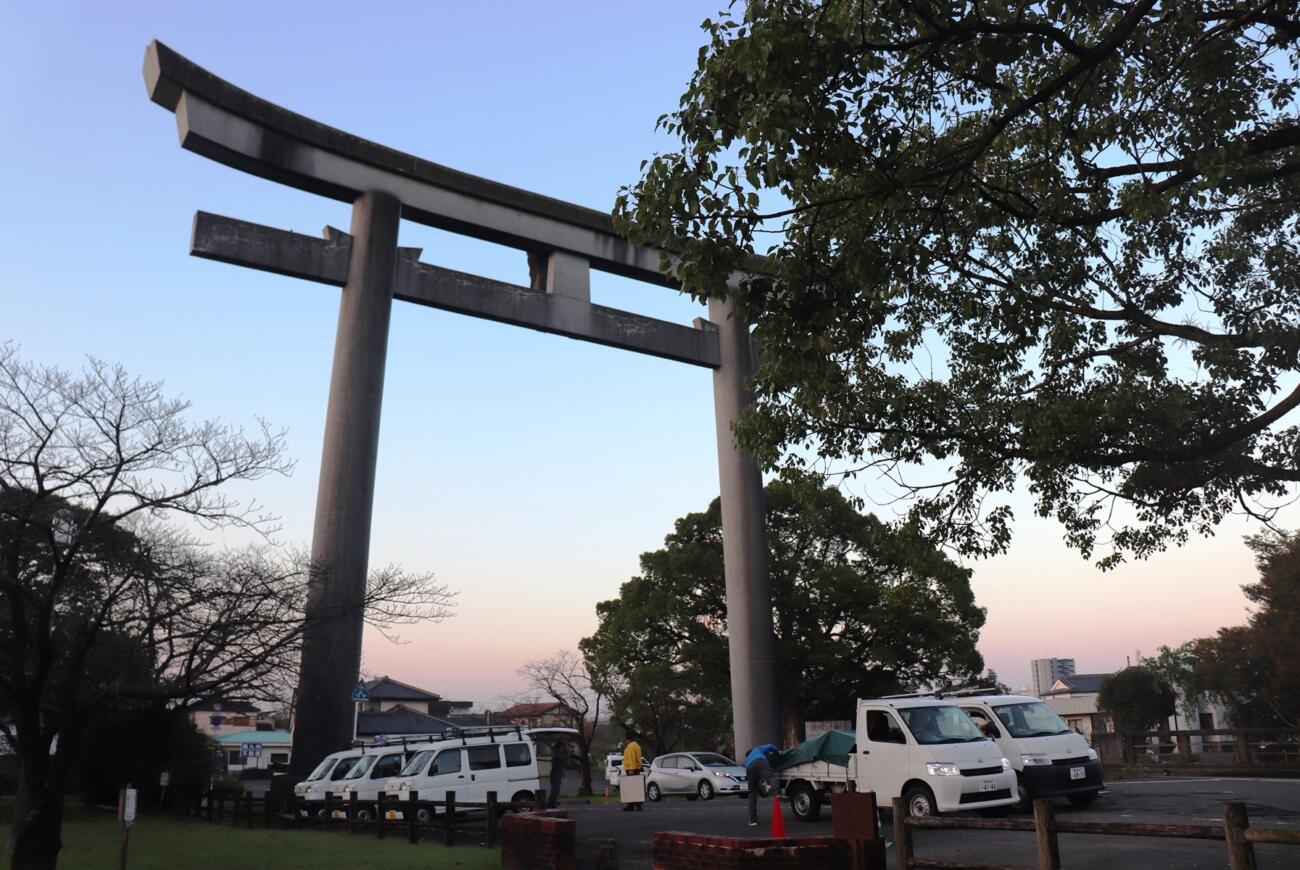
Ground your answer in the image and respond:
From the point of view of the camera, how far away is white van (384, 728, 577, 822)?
832 inches

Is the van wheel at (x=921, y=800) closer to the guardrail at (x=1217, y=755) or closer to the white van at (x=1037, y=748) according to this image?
the white van at (x=1037, y=748)

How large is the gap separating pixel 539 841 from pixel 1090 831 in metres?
6.77

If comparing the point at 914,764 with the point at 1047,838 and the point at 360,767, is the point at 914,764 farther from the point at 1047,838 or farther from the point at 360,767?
the point at 360,767

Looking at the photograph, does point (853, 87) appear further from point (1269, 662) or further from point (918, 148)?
point (1269, 662)

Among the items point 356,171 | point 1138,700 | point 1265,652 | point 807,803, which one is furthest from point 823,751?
point 1138,700

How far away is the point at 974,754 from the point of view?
1456cm

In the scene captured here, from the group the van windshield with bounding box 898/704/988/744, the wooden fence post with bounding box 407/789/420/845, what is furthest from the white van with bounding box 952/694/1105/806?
the wooden fence post with bounding box 407/789/420/845

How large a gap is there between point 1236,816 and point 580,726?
130ft

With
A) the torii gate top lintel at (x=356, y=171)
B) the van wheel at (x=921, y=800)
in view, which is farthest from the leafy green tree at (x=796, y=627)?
the van wheel at (x=921, y=800)

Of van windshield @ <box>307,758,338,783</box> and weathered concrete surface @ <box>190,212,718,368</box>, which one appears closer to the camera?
van windshield @ <box>307,758,338,783</box>

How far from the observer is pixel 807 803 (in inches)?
656

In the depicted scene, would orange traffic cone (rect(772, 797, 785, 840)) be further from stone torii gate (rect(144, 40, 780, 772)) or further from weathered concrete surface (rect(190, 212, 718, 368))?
weathered concrete surface (rect(190, 212, 718, 368))

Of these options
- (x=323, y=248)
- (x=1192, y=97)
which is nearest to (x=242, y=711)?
(x=323, y=248)

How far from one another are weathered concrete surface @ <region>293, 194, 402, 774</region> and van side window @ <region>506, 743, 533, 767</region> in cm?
365
